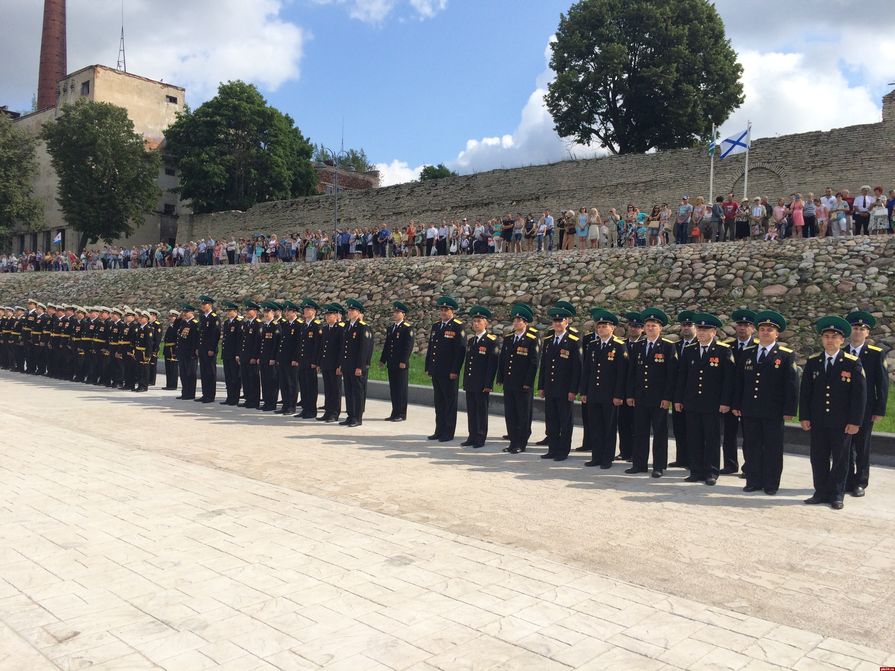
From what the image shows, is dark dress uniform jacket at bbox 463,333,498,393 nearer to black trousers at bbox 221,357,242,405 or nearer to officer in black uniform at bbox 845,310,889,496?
officer in black uniform at bbox 845,310,889,496

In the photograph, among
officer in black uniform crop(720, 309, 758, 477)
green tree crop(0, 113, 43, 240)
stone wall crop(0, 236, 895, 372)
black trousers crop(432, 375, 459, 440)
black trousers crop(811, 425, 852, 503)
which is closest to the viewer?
black trousers crop(811, 425, 852, 503)

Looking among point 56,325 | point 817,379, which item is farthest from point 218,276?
point 817,379

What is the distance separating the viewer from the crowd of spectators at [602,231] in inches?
635

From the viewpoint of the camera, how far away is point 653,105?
3325cm

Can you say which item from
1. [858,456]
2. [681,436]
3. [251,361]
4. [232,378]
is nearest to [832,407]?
[858,456]

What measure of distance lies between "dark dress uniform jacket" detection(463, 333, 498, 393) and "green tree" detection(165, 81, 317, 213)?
37559 mm

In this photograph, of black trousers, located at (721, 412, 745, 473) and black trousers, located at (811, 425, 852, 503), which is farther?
black trousers, located at (721, 412, 745, 473)

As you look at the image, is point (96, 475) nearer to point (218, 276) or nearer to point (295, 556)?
point (295, 556)

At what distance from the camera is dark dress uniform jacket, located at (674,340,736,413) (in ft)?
23.8

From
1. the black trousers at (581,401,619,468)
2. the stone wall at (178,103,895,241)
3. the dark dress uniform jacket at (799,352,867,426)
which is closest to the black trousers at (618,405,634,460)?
the black trousers at (581,401,619,468)

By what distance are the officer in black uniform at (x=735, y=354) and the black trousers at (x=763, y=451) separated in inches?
16.0

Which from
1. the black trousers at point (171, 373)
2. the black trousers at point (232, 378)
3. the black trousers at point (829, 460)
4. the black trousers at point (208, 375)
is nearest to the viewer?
the black trousers at point (829, 460)

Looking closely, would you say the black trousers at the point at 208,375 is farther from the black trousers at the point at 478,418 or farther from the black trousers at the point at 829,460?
the black trousers at the point at 829,460

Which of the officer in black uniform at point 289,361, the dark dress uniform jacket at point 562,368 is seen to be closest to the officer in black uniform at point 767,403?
the dark dress uniform jacket at point 562,368
